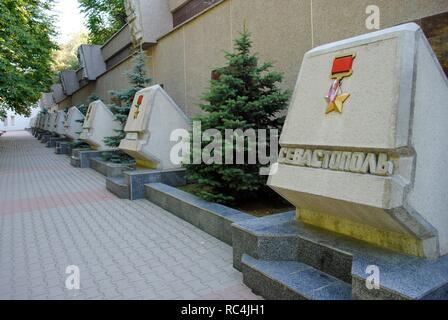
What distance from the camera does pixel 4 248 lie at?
5051 mm

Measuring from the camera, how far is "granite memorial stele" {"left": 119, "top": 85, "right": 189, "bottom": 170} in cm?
812

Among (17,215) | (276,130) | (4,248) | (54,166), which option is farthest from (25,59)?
(276,130)

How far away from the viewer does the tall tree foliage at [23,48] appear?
1559 centimetres

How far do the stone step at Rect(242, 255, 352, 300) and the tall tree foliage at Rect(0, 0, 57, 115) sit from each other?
1545cm

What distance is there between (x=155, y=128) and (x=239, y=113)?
3.32 meters

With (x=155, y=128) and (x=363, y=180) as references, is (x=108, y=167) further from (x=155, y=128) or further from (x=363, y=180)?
(x=363, y=180)

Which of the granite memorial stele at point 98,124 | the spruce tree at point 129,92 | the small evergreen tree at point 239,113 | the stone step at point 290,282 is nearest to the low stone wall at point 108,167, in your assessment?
the spruce tree at point 129,92

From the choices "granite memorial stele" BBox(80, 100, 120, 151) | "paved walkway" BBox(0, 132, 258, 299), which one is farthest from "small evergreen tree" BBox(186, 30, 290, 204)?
"granite memorial stele" BBox(80, 100, 120, 151)

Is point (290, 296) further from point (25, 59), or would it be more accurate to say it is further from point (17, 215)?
point (25, 59)

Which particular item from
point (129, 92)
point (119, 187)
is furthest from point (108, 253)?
point (129, 92)

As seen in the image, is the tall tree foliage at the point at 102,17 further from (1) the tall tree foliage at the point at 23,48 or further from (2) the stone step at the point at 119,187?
(2) the stone step at the point at 119,187

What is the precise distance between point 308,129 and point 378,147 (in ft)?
2.48

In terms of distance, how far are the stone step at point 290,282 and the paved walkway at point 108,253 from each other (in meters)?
0.19

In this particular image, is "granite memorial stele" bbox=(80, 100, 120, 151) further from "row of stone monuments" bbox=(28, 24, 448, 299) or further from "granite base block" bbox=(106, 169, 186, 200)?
"row of stone monuments" bbox=(28, 24, 448, 299)
